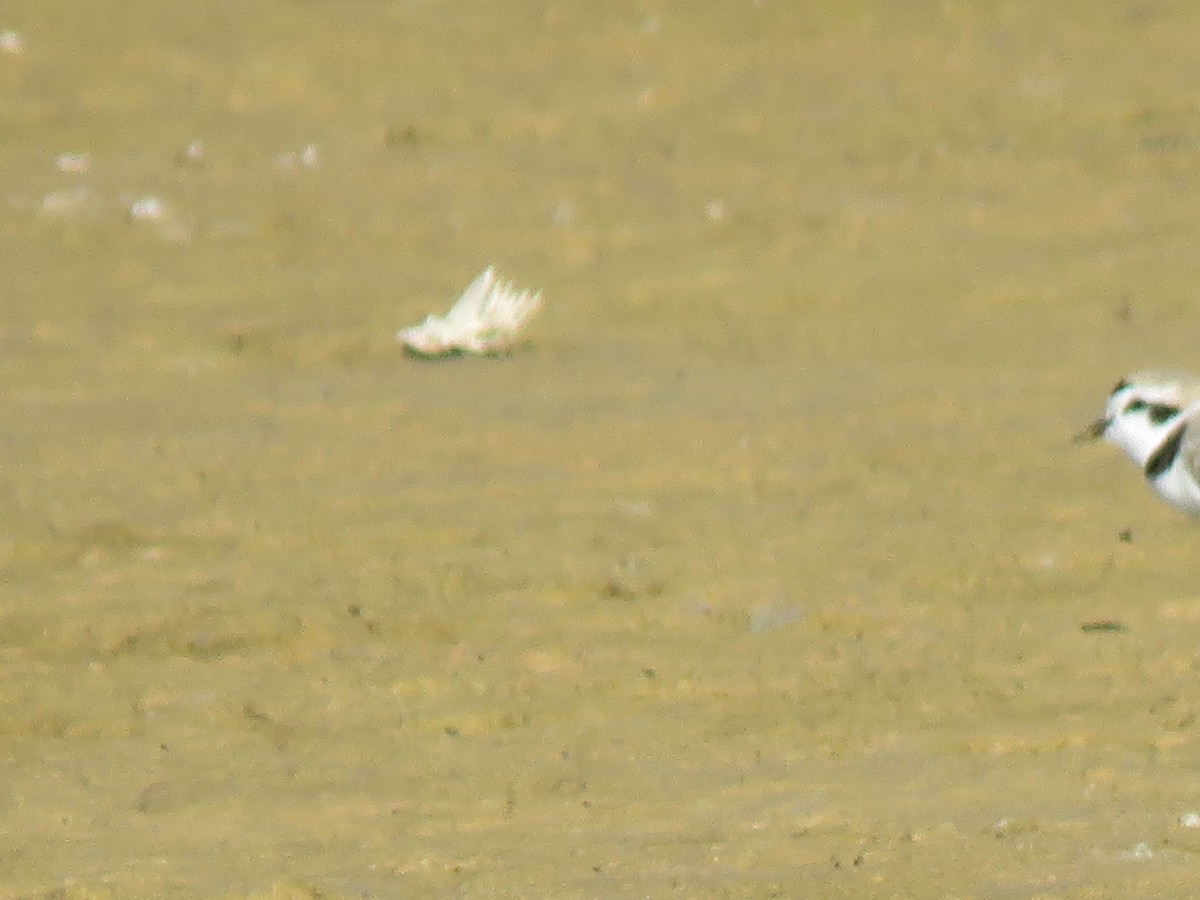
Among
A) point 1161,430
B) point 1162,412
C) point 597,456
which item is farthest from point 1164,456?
point 597,456

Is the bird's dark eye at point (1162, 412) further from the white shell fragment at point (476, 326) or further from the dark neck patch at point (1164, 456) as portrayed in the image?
the white shell fragment at point (476, 326)

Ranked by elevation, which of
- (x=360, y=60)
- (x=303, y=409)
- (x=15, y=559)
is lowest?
(x=15, y=559)

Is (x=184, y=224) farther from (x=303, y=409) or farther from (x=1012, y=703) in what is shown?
(x=1012, y=703)

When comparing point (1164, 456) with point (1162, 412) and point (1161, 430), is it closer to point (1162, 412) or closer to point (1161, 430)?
point (1161, 430)

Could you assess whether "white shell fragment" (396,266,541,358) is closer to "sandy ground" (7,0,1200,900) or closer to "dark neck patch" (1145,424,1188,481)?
"sandy ground" (7,0,1200,900)

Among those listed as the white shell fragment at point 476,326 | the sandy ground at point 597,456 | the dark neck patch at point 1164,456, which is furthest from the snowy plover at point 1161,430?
the white shell fragment at point 476,326

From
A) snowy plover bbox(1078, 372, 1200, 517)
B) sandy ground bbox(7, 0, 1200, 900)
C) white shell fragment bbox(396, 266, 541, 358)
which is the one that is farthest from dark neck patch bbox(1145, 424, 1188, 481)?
white shell fragment bbox(396, 266, 541, 358)

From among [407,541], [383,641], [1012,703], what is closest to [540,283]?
[407,541]
